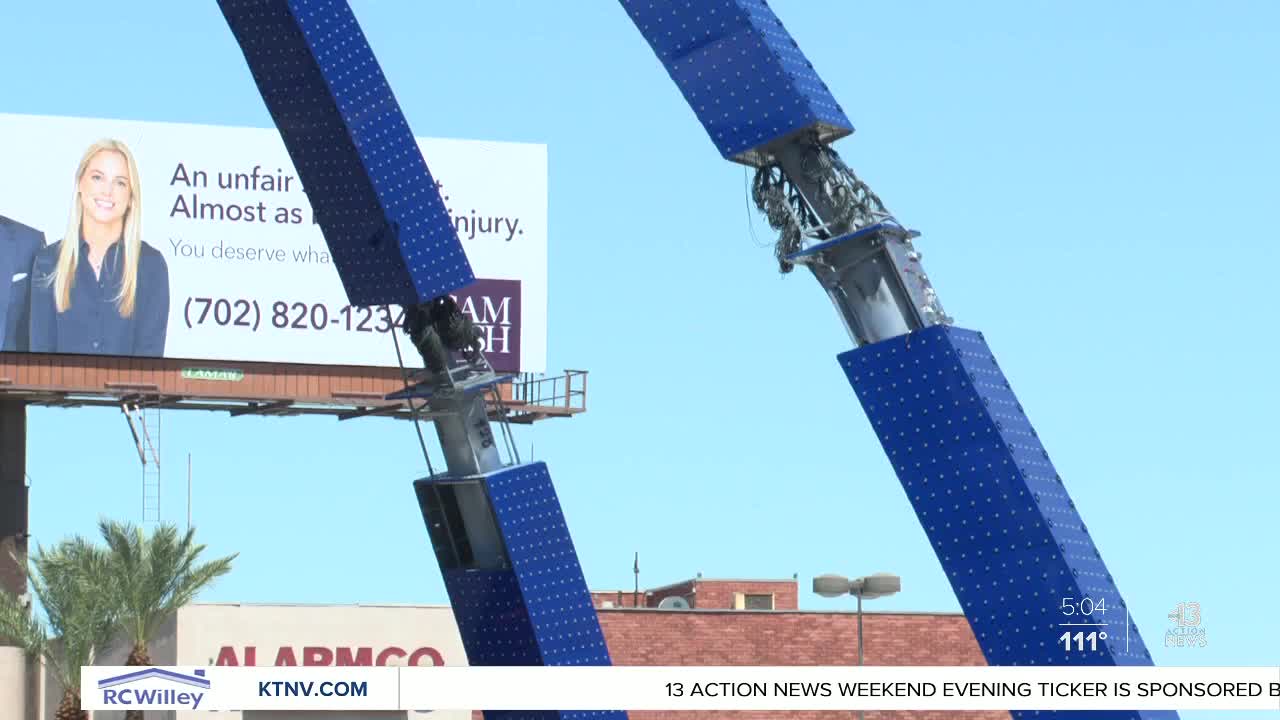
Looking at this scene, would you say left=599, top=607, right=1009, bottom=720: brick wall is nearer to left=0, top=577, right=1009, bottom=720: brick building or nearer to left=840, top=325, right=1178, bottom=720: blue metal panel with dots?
left=0, top=577, right=1009, bottom=720: brick building

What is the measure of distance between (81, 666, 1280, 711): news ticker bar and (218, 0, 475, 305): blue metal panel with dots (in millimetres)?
3922

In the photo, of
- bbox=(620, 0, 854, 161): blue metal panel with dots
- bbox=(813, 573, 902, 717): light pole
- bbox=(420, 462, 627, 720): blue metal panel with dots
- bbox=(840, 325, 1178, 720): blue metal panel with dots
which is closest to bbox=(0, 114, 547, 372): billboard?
bbox=(813, 573, 902, 717): light pole

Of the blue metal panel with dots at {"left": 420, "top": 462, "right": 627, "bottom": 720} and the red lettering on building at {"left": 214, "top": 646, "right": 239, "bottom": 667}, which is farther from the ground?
the blue metal panel with dots at {"left": 420, "top": 462, "right": 627, "bottom": 720}

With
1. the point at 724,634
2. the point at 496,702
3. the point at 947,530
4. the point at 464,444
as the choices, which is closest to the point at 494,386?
the point at 464,444

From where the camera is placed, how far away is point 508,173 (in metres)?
63.8

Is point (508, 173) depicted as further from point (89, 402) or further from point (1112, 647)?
point (1112, 647)

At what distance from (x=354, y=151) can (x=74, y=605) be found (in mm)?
25513

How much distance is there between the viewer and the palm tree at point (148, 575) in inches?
1784

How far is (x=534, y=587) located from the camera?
22.8 m

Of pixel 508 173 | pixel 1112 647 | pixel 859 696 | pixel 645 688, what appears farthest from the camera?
pixel 508 173

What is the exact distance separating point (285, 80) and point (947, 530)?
8983 millimetres

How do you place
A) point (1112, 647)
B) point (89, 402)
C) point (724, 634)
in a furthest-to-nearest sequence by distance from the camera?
point (89, 402) < point (724, 634) < point (1112, 647)

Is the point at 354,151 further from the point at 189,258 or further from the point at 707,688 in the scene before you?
the point at 189,258

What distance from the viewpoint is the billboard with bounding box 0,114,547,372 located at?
59094 mm
